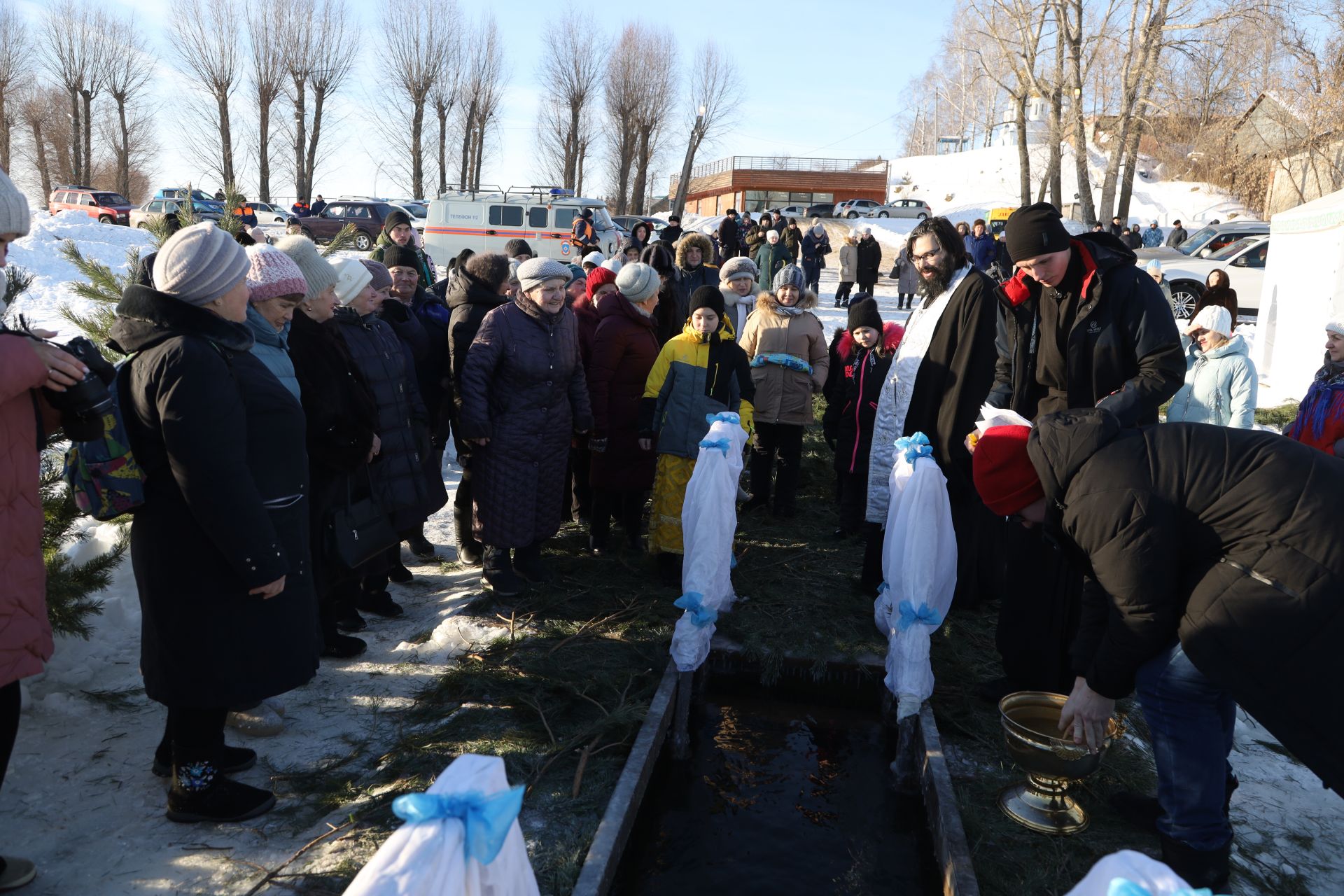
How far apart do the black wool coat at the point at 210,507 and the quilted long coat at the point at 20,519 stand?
0.25 metres

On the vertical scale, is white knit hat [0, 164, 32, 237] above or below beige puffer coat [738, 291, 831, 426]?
above

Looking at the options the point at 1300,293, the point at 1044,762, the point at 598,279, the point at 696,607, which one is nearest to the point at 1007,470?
the point at 1044,762

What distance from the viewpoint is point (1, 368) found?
93.6 inches

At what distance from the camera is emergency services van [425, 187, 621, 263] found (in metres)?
21.1

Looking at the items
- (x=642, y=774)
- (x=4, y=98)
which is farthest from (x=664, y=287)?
(x=4, y=98)

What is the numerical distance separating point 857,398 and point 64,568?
4.28 m

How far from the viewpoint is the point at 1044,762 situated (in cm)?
301

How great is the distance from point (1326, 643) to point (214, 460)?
2948mm

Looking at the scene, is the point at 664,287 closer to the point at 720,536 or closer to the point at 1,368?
the point at 720,536

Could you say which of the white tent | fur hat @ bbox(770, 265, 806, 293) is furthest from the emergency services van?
fur hat @ bbox(770, 265, 806, 293)

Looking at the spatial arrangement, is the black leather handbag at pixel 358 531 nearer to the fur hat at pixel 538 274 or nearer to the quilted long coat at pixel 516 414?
the quilted long coat at pixel 516 414

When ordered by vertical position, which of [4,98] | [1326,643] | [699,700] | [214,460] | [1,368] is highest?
[4,98]

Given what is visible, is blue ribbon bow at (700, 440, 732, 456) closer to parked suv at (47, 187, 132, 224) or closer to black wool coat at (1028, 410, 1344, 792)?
black wool coat at (1028, 410, 1344, 792)

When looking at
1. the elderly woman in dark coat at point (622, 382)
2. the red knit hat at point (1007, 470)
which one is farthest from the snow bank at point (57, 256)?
the red knit hat at point (1007, 470)
